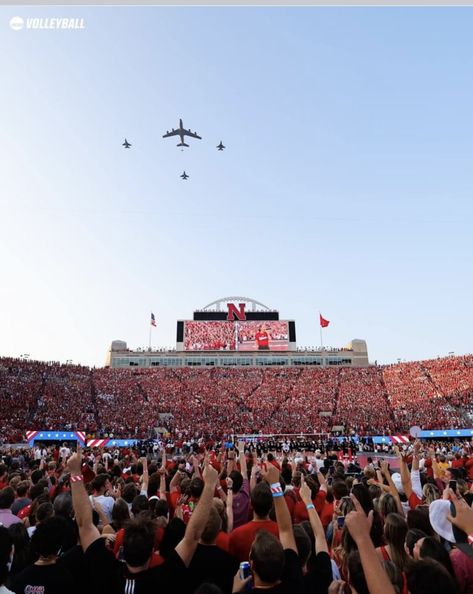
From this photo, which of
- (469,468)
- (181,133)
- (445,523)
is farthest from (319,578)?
(181,133)

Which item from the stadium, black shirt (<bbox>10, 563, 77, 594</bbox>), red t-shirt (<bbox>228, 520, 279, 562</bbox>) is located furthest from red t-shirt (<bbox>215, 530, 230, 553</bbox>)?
the stadium

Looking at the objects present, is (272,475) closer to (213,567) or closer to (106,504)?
(213,567)

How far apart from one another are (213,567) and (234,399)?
51964 millimetres

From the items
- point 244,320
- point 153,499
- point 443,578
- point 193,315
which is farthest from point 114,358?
point 443,578

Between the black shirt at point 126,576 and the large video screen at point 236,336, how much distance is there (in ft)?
206

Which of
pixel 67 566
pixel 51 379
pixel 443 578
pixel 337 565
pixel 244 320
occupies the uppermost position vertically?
pixel 244 320

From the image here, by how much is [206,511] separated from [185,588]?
1.70 ft

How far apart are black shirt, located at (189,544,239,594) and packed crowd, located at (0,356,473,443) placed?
119 ft

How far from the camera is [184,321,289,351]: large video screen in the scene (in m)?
65.8

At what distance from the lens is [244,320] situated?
2630 inches

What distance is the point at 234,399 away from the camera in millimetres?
54156

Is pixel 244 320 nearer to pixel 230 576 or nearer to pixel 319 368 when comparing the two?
pixel 319 368

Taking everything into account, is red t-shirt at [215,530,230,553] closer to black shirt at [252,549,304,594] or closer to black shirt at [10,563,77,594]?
black shirt at [252,549,304,594]

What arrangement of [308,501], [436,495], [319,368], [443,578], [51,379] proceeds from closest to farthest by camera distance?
1. [443,578]
2. [308,501]
3. [436,495]
4. [51,379]
5. [319,368]
